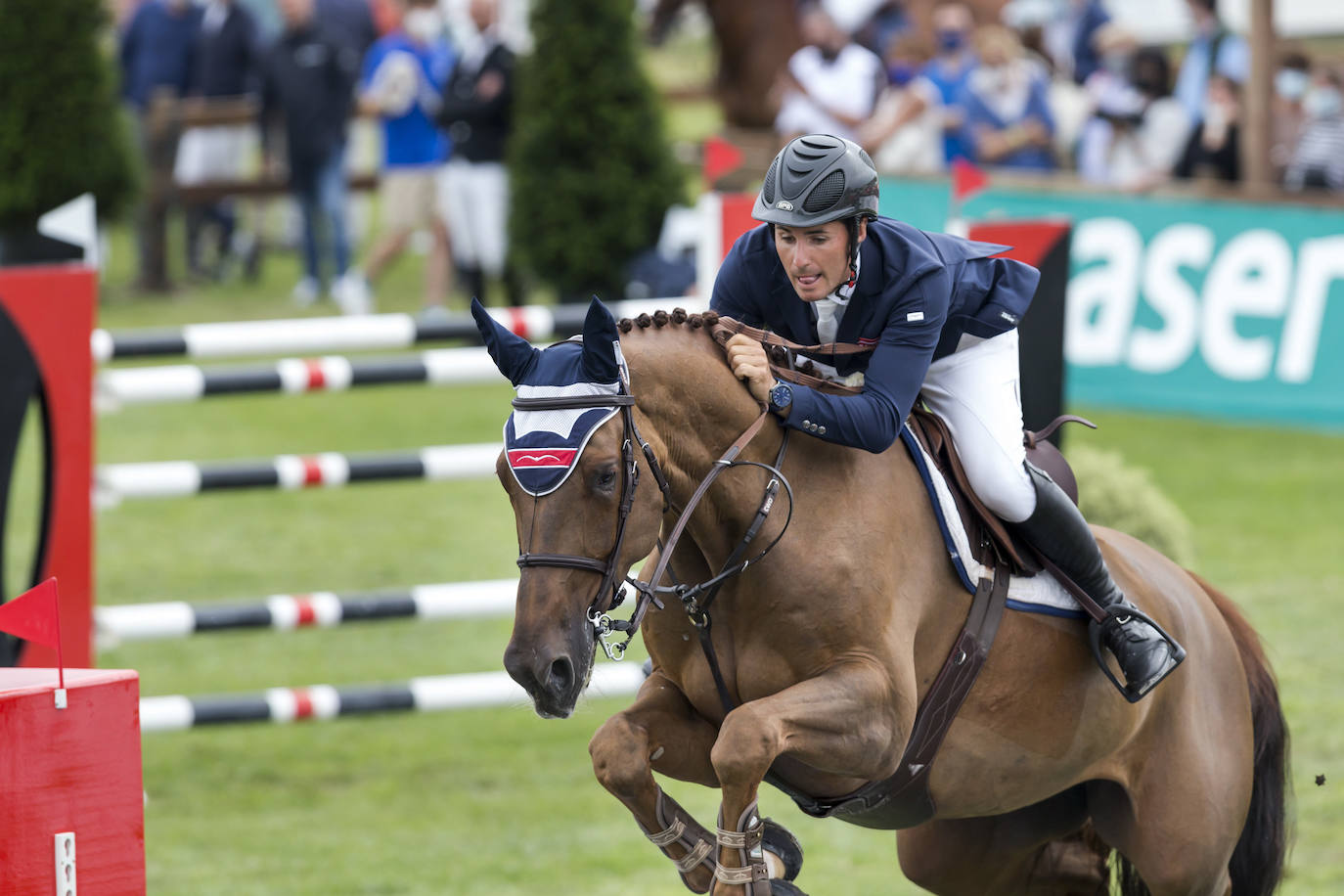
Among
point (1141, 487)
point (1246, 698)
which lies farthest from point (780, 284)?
point (1141, 487)

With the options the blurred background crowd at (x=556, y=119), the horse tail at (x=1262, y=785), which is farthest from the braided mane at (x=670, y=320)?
the blurred background crowd at (x=556, y=119)

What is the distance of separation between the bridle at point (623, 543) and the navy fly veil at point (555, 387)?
0.05 ft

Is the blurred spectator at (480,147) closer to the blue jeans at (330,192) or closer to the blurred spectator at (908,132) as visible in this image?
the blue jeans at (330,192)

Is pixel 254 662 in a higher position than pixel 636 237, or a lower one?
lower

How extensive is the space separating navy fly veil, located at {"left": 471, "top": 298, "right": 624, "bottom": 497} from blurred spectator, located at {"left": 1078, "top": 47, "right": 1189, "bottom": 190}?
10.3 meters

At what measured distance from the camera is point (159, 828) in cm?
639

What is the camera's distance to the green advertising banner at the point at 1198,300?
11.2m

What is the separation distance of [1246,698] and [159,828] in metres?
3.74

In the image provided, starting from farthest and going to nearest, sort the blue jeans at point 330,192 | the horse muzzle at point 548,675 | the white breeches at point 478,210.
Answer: the blue jeans at point 330,192 < the white breeches at point 478,210 < the horse muzzle at point 548,675

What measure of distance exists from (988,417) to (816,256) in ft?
2.25

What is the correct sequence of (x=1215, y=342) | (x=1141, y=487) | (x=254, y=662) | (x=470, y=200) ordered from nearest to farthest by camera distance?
(x=1141, y=487) < (x=254, y=662) < (x=1215, y=342) < (x=470, y=200)

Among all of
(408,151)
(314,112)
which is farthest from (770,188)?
(314,112)

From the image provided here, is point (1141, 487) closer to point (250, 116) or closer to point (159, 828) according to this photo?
point (159, 828)

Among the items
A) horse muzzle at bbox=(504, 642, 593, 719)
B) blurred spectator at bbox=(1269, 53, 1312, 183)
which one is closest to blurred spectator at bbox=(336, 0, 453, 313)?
blurred spectator at bbox=(1269, 53, 1312, 183)
